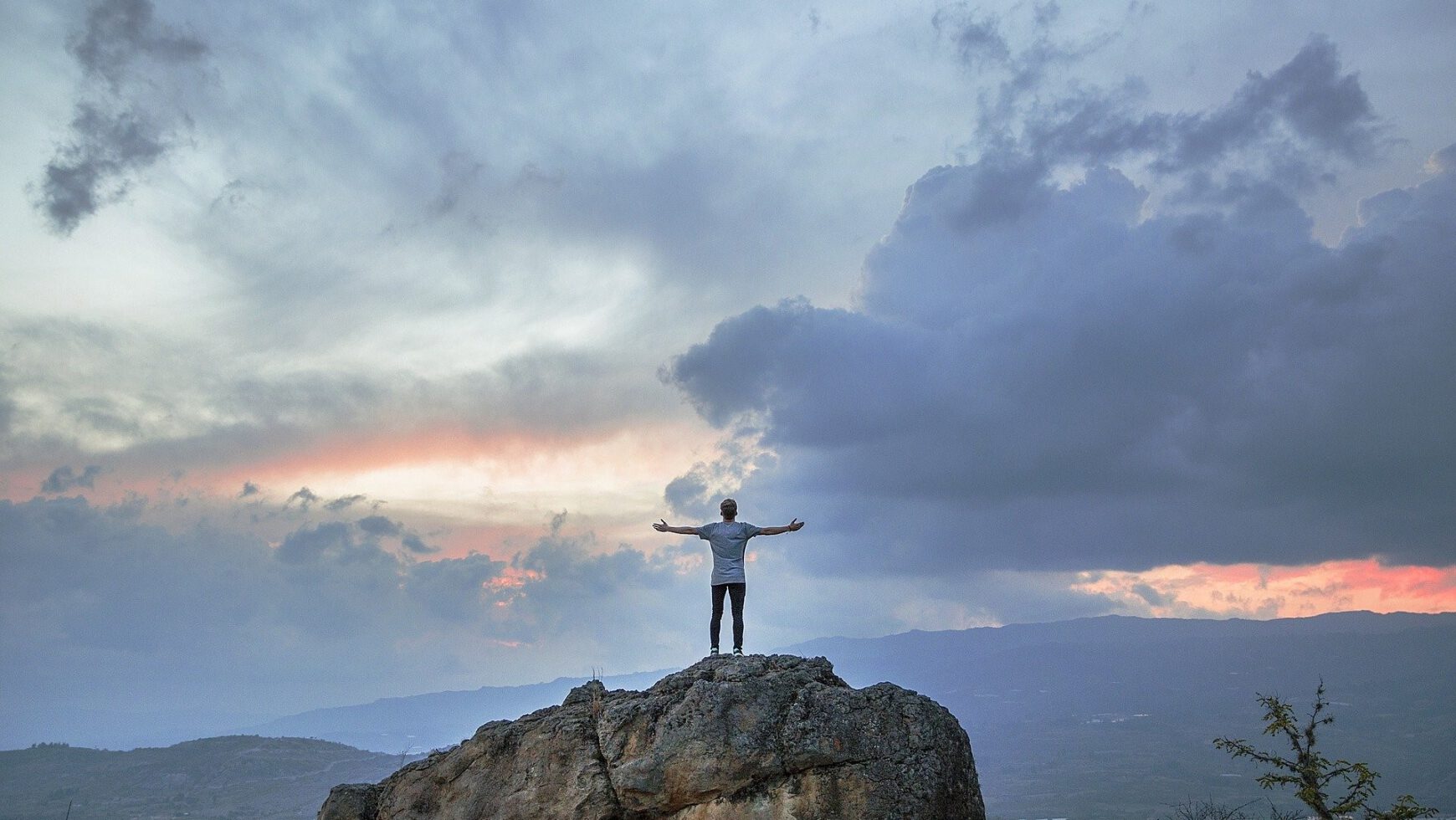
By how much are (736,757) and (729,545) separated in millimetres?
6025

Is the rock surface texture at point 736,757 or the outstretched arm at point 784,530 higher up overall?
the outstretched arm at point 784,530

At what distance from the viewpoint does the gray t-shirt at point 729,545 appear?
23172mm

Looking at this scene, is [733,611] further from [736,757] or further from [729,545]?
[736,757]

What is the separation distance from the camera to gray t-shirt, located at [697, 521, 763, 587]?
2317 cm

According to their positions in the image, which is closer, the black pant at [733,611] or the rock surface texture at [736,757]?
the rock surface texture at [736,757]

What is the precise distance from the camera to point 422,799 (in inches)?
828

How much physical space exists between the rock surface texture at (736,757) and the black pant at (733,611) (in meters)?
2.67

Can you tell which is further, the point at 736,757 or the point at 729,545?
the point at 729,545

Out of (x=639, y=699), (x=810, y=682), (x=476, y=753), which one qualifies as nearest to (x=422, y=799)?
(x=476, y=753)

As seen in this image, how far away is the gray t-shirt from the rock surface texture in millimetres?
2873

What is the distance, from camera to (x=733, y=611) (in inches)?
923

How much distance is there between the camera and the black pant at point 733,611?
23.3m

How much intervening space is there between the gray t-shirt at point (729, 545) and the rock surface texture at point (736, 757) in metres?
2.87

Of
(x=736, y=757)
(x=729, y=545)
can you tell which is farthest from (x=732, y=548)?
(x=736, y=757)
